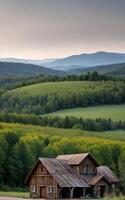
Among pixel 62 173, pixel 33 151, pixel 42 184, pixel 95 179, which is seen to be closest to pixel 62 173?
pixel 62 173

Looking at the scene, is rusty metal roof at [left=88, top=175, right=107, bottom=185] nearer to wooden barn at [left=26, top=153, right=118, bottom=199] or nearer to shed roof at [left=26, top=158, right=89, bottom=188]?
wooden barn at [left=26, top=153, right=118, bottom=199]

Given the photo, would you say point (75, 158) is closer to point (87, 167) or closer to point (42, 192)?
point (87, 167)

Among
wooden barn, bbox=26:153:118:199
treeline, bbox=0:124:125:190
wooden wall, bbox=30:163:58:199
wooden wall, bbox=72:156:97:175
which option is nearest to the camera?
wooden barn, bbox=26:153:118:199

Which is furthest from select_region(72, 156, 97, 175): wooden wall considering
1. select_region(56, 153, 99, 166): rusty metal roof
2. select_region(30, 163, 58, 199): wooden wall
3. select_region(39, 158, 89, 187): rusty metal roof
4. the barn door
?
the barn door

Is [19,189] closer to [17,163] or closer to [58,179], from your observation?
[17,163]

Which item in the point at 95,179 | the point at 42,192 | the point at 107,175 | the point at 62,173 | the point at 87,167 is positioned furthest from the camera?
the point at 107,175
